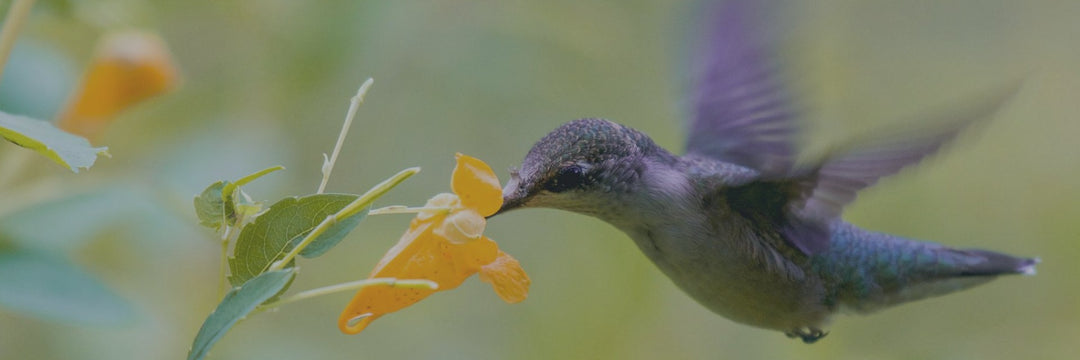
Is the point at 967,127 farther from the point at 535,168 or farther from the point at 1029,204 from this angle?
the point at 1029,204

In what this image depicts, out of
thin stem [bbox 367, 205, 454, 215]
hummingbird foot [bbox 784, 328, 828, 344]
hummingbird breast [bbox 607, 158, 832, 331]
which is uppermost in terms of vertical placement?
thin stem [bbox 367, 205, 454, 215]

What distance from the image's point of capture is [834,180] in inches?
74.0

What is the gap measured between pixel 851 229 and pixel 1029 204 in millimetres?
1665

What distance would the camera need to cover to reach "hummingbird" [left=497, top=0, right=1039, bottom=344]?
1.70 m

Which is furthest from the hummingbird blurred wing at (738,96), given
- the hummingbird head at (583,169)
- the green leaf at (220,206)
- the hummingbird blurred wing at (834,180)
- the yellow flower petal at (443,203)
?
the green leaf at (220,206)

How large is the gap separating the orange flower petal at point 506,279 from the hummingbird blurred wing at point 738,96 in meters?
0.84

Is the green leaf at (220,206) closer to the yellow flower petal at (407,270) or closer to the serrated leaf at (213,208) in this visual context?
the serrated leaf at (213,208)

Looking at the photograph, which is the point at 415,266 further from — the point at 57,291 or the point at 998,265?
the point at 998,265

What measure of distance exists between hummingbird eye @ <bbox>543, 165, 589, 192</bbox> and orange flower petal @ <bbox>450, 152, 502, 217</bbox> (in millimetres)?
295

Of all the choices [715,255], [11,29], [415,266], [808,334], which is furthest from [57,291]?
[808,334]

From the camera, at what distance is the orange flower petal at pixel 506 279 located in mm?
1405

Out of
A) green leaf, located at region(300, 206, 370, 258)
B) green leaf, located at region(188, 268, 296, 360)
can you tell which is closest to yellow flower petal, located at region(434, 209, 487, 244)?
green leaf, located at region(300, 206, 370, 258)

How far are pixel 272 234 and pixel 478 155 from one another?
291cm

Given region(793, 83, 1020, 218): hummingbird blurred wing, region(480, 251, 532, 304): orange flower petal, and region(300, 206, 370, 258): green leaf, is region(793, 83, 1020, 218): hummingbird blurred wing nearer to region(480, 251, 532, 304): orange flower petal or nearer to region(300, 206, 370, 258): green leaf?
region(480, 251, 532, 304): orange flower petal
